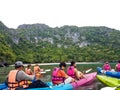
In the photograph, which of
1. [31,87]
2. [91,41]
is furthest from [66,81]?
[91,41]

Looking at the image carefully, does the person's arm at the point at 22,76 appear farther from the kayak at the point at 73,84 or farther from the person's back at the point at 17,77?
the kayak at the point at 73,84

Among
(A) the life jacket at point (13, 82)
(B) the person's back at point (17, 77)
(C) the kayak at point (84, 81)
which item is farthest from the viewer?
(C) the kayak at point (84, 81)

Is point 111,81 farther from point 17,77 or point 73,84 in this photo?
point 17,77

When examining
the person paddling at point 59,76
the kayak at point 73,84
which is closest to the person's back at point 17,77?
the kayak at point 73,84

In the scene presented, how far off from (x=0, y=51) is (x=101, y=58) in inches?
1880

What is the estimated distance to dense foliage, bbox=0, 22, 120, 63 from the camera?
361ft

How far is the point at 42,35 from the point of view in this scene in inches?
6604

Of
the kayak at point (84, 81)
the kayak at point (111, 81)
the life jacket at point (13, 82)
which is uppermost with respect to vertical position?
the life jacket at point (13, 82)

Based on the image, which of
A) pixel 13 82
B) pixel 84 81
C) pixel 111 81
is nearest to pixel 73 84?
pixel 111 81

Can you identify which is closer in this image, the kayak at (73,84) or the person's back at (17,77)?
the person's back at (17,77)

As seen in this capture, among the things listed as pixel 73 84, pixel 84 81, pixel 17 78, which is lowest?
pixel 84 81

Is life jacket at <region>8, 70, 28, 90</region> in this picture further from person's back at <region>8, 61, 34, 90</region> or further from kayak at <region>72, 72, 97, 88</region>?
kayak at <region>72, 72, 97, 88</region>

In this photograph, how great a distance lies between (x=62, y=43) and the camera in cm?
15288

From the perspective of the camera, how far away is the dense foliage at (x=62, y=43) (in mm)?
109975
